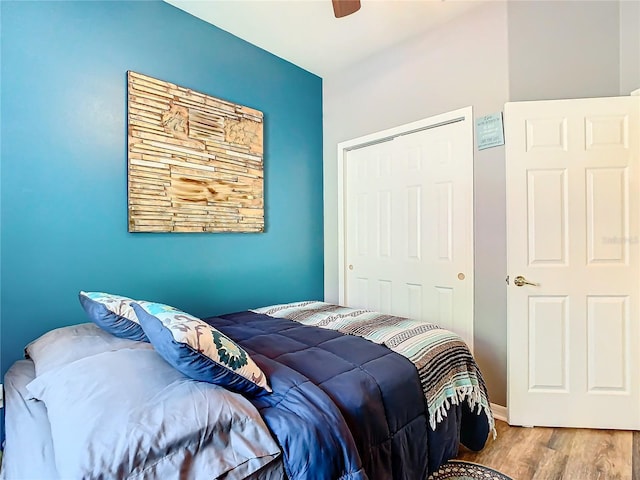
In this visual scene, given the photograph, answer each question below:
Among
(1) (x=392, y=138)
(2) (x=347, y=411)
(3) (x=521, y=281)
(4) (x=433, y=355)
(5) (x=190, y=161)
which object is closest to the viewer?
(2) (x=347, y=411)

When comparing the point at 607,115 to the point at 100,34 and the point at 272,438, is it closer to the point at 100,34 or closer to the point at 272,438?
the point at 272,438

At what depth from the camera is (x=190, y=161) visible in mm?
2520

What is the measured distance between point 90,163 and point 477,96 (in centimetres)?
266

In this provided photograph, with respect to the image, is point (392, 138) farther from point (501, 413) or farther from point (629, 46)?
point (501, 413)

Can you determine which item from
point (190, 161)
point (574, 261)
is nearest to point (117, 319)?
point (190, 161)

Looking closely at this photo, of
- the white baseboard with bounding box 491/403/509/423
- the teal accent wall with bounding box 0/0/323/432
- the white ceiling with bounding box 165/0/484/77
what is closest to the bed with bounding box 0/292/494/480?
the teal accent wall with bounding box 0/0/323/432

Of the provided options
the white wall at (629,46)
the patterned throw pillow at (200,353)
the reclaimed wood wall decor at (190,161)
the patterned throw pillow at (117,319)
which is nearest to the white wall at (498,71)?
the white wall at (629,46)

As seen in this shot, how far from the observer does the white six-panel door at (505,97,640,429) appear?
2.07m

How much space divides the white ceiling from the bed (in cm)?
223

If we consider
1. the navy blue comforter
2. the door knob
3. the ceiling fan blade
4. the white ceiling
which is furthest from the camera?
the white ceiling

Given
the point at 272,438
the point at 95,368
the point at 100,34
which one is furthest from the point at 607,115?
the point at 100,34

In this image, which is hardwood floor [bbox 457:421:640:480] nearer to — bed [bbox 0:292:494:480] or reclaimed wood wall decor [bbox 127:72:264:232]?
bed [bbox 0:292:494:480]

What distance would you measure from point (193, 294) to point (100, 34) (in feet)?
5.94

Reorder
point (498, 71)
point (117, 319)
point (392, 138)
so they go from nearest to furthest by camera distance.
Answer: point (117, 319) < point (498, 71) < point (392, 138)
